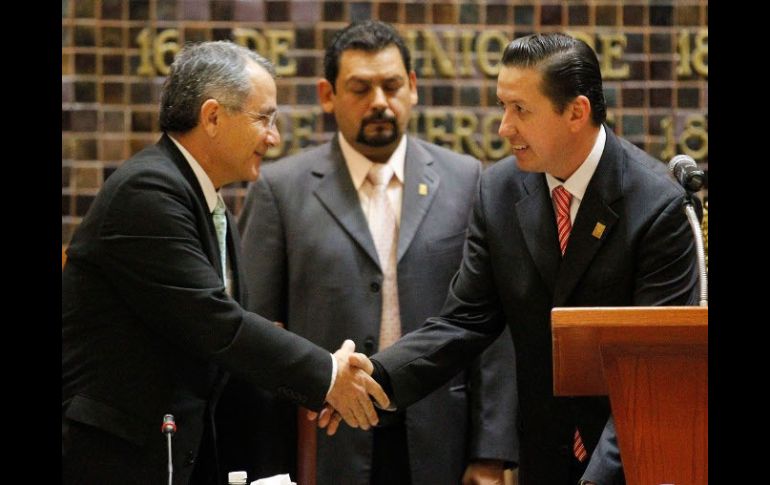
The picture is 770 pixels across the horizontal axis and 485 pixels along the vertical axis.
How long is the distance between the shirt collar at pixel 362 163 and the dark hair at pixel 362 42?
29cm

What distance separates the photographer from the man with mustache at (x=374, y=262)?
3.90 metres

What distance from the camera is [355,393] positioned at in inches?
141

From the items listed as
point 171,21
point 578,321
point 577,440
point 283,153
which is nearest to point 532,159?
point 577,440

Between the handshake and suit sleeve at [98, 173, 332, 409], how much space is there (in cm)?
27

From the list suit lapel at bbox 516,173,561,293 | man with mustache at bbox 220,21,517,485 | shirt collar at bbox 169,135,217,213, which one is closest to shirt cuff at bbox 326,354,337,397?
man with mustache at bbox 220,21,517,485

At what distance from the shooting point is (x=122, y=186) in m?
3.29

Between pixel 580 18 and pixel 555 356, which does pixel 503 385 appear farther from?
pixel 580 18

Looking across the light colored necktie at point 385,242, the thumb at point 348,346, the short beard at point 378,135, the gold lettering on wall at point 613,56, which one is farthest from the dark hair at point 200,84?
the gold lettering on wall at point 613,56

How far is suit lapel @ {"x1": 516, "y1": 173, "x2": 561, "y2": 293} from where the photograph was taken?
332 centimetres

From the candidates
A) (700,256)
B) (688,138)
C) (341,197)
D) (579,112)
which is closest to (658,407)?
(700,256)

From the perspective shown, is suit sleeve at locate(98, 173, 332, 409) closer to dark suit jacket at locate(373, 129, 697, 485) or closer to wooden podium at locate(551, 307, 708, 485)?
dark suit jacket at locate(373, 129, 697, 485)

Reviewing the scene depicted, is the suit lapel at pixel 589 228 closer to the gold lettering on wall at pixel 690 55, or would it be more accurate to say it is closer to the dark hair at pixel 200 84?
the dark hair at pixel 200 84

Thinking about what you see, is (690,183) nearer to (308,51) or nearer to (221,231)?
(221,231)

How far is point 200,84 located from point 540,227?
1126 mm
